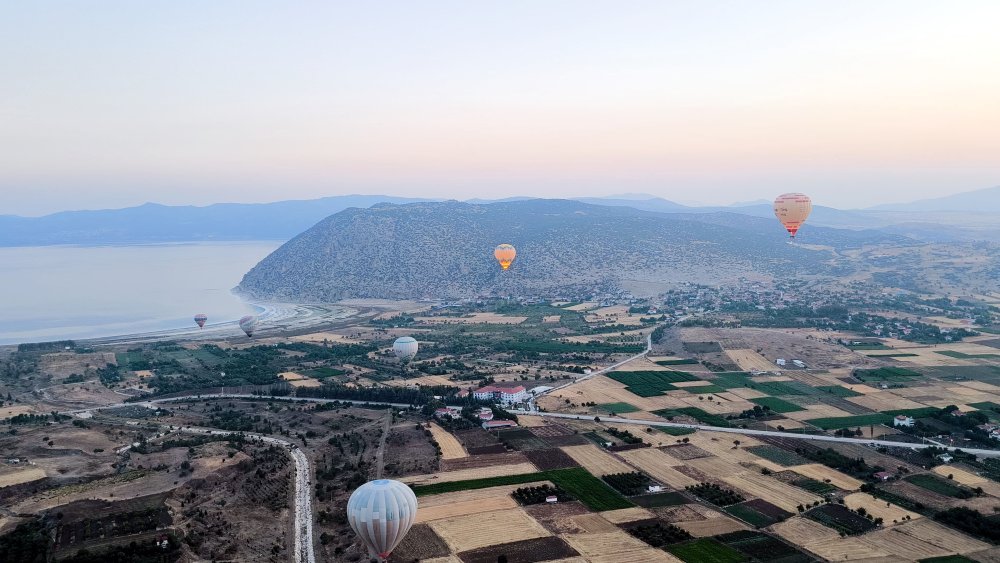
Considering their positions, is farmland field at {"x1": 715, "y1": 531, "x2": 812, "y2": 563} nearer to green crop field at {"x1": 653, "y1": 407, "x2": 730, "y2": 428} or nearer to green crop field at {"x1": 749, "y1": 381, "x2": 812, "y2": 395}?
green crop field at {"x1": 653, "y1": 407, "x2": 730, "y2": 428}

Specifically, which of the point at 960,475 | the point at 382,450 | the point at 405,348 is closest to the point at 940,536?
the point at 960,475

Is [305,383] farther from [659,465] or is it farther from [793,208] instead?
[793,208]

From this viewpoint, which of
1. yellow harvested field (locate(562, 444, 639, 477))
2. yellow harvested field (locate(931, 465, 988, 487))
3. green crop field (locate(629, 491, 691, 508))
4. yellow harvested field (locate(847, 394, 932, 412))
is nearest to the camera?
green crop field (locate(629, 491, 691, 508))

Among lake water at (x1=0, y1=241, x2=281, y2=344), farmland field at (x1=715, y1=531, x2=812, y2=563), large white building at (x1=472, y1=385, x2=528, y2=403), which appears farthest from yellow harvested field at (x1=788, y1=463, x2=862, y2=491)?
lake water at (x1=0, y1=241, x2=281, y2=344)

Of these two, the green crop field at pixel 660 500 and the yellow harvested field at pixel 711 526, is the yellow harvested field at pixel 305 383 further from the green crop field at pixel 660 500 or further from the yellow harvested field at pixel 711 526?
the yellow harvested field at pixel 711 526

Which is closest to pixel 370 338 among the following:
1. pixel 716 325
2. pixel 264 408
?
pixel 264 408

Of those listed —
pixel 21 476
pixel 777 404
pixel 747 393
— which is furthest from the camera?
pixel 747 393
